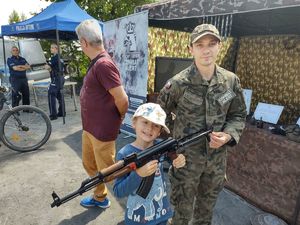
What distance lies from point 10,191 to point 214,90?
3.21 metres

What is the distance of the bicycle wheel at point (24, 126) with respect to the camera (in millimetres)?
4883

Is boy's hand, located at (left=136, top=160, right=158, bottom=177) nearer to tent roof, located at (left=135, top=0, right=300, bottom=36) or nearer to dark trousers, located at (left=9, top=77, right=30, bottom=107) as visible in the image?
tent roof, located at (left=135, top=0, right=300, bottom=36)

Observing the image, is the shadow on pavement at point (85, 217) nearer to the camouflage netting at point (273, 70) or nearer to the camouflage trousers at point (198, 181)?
the camouflage trousers at point (198, 181)

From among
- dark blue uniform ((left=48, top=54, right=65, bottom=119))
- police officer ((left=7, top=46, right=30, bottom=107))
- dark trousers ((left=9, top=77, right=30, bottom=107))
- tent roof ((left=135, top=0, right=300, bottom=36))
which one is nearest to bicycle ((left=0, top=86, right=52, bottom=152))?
dark blue uniform ((left=48, top=54, right=65, bottom=119))

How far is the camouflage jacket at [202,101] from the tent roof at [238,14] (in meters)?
1.22

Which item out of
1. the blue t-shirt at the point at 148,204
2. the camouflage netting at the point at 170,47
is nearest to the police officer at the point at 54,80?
the camouflage netting at the point at 170,47

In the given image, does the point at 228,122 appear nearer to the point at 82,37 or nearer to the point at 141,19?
the point at 82,37

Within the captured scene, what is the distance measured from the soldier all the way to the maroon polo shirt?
2.32ft

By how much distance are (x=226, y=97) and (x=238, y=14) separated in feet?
10.5

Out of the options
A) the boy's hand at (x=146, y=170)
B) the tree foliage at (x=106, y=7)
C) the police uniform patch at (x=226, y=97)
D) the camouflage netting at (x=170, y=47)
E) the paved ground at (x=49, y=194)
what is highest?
the tree foliage at (x=106, y=7)

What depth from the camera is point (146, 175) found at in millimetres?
1591

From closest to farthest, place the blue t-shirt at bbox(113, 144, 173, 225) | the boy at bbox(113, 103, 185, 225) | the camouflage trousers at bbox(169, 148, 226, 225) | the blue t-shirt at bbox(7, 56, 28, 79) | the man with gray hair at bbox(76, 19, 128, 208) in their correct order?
1. the boy at bbox(113, 103, 185, 225)
2. the blue t-shirt at bbox(113, 144, 173, 225)
3. the camouflage trousers at bbox(169, 148, 226, 225)
4. the man with gray hair at bbox(76, 19, 128, 208)
5. the blue t-shirt at bbox(7, 56, 28, 79)

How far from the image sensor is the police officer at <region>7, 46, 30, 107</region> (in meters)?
7.91

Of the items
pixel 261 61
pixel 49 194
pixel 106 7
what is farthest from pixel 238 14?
pixel 106 7
